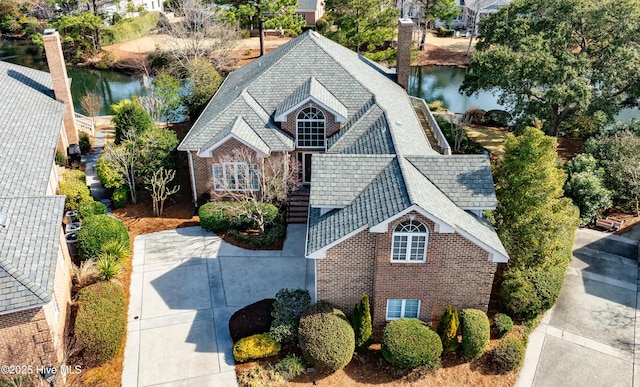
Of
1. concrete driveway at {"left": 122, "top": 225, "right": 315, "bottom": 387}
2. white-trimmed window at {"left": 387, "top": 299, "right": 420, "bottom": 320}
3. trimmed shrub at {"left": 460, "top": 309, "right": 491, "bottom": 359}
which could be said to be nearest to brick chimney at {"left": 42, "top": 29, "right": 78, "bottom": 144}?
concrete driveway at {"left": 122, "top": 225, "right": 315, "bottom": 387}

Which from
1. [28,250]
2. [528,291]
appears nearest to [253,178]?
[28,250]

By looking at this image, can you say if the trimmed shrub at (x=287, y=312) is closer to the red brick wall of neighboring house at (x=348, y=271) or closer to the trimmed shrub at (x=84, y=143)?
the red brick wall of neighboring house at (x=348, y=271)

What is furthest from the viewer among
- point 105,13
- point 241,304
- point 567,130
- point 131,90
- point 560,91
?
point 105,13

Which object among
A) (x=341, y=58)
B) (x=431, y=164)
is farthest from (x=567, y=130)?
(x=431, y=164)

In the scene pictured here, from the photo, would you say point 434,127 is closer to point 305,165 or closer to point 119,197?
point 305,165

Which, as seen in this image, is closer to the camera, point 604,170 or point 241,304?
point 241,304

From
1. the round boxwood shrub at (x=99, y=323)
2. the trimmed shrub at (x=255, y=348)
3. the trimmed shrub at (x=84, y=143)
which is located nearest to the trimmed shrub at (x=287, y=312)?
the trimmed shrub at (x=255, y=348)

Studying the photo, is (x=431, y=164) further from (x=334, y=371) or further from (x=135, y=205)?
(x=135, y=205)

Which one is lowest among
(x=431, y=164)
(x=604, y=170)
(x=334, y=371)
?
(x=334, y=371)
